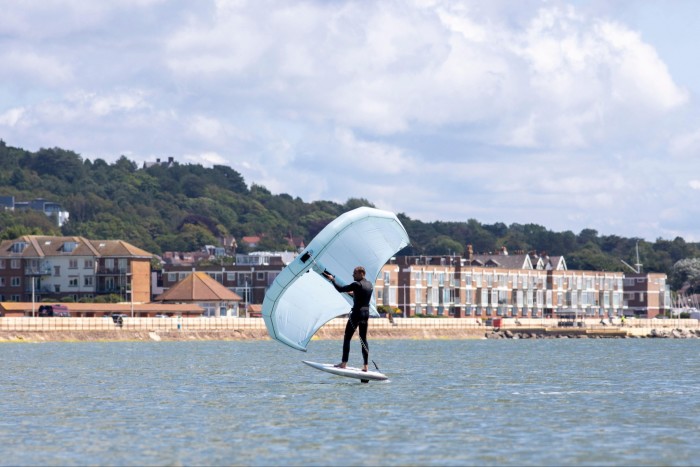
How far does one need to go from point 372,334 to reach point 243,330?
12.6m

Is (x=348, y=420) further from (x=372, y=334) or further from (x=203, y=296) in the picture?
(x=203, y=296)

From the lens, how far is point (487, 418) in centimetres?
2373

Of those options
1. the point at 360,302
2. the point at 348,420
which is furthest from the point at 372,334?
the point at 348,420

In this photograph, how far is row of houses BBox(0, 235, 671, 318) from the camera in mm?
132375

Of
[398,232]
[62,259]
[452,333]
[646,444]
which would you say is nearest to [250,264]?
[62,259]

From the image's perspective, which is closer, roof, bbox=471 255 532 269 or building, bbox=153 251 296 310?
building, bbox=153 251 296 310

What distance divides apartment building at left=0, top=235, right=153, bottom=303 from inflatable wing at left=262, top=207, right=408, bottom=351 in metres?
102

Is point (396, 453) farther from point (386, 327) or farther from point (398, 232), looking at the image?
point (386, 327)

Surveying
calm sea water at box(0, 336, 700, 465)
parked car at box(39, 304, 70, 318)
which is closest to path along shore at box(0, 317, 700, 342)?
parked car at box(39, 304, 70, 318)

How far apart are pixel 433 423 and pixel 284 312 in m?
8.01

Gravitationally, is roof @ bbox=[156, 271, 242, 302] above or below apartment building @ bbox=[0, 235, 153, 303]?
below

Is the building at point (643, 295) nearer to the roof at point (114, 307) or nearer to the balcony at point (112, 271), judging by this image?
the balcony at point (112, 271)

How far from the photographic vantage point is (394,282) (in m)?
147

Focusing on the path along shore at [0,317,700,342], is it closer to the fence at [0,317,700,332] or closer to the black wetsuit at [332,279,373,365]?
the fence at [0,317,700,332]
